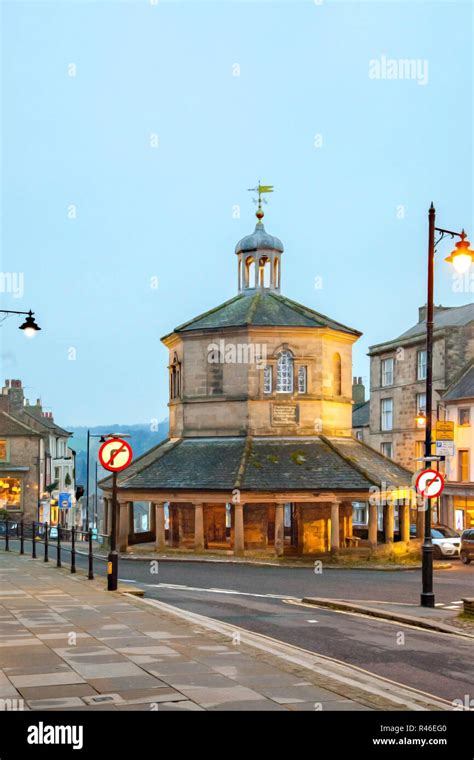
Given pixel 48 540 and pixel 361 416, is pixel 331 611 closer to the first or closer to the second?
pixel 48 540

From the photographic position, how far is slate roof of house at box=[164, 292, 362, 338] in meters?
38.8

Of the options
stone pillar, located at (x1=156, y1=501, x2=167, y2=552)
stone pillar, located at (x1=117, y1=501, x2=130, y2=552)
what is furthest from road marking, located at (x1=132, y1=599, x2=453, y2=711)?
stone pillar, located at (x1=117, y1=501, x2=130, y2=552)

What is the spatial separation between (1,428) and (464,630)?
188 feet

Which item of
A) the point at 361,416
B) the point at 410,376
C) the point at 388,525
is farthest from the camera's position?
the point at 361,416

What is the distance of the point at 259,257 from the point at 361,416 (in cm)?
2705

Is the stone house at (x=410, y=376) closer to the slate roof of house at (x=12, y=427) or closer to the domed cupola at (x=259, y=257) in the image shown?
the domed cupola at (x=259, y=257)

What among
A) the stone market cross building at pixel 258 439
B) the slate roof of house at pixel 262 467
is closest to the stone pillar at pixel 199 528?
the stone market cross building at pixel 258 439

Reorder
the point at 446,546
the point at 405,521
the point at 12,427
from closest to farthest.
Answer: the point at 446,546, the point at 405,521, the point at 12,427

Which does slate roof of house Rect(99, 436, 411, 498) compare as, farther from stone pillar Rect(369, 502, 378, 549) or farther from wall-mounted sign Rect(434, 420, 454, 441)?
wall-mounted sign Rect(434, 420, 454, 441)

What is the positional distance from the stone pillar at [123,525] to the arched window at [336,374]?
10663mm

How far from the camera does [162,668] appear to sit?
10328 millimetres

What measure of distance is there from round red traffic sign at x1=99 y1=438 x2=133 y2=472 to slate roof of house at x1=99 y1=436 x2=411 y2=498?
15.6 meters

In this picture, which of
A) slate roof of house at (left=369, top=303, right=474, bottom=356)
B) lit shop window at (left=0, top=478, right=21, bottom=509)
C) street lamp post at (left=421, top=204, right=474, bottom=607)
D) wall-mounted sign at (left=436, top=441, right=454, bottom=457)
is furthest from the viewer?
lit shop window at (left=0, top=478, right=21, bottom=509)

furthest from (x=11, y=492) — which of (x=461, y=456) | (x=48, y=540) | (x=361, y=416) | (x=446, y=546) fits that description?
(x=446, y=546)
